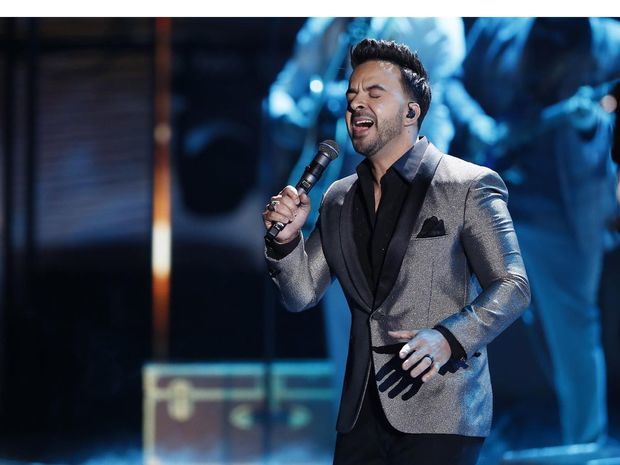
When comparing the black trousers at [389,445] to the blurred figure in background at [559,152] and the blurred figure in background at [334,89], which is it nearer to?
the blurred figure in background at [334,89]

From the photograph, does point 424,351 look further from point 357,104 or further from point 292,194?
point 357,104

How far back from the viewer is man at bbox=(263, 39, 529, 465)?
1.84m

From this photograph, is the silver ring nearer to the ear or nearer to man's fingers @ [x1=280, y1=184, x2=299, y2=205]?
man's fingers @ [x1=280, y1=184, x2=299, y2=205]

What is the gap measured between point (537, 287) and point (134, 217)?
5.88ft

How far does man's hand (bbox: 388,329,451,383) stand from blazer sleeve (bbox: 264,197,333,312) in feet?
1.04

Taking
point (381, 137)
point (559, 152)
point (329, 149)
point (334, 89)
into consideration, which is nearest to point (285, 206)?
point (329, 149)

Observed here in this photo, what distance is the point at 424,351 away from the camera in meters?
1.71

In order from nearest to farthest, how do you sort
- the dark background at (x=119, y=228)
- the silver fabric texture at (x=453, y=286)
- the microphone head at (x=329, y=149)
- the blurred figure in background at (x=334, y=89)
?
the silver fabric texture at (x=453, y=286) < the microphone head at (x=329, y=149) < the blurred figure in background at (x=334, y=89) < the dark background at (x=119, y=228)

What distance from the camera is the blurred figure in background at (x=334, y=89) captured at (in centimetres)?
391

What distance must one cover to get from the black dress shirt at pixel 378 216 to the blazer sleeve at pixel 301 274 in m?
0.02

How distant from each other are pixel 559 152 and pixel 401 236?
2.30 m

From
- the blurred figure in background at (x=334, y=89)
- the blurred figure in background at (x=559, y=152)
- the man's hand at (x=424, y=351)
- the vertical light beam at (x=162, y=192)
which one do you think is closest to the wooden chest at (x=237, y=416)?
the blurred figure in background at (x=334, y=89)

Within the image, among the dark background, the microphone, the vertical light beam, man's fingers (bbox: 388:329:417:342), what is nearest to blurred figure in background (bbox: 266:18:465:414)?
the dark background

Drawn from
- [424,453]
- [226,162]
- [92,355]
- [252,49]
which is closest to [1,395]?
[92,355]
